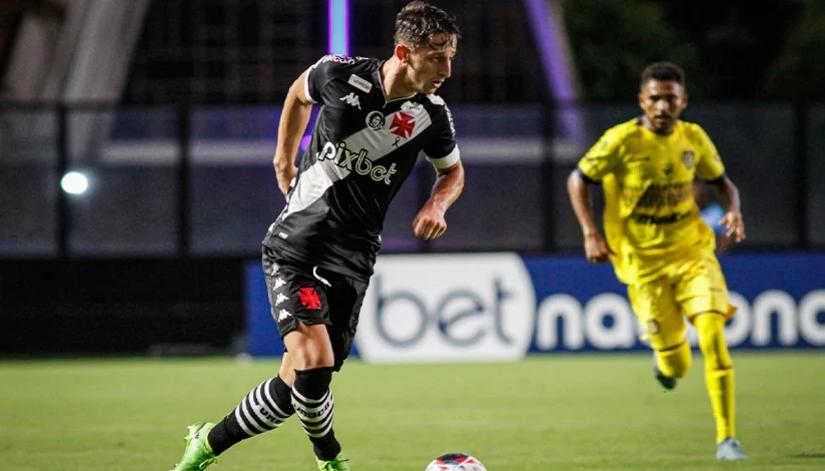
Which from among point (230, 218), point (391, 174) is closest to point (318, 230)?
point (391, 174)

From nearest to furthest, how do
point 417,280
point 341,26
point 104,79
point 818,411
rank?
point 818,411 < point 341,26 < point 417,280 < point 104,79

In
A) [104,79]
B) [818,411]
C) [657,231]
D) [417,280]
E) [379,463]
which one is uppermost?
[104,79]

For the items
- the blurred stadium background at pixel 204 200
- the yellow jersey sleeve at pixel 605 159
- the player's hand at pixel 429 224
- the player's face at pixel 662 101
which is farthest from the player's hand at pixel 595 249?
the blurred stadium background at pixel 204 200

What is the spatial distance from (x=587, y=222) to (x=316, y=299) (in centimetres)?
295

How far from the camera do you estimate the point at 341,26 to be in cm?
1349

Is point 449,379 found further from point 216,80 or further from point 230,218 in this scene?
point 216,80

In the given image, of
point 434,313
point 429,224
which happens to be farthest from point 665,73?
point 434,313

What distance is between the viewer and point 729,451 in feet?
29.1

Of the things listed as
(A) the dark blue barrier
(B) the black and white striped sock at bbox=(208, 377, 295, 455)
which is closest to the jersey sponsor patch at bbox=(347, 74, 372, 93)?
(B) the black and white striped sock at bbox=(208, 377, 295, 455)

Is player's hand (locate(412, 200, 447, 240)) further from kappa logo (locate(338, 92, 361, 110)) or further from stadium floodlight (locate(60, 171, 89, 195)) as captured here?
stadium floodlight (locate(60, 171, 89, 195))

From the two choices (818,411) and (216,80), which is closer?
(818,411)

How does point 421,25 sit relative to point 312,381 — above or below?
above

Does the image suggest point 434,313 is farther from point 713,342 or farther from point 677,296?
point 713,342

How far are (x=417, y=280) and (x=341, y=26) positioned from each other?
13.1 feet
